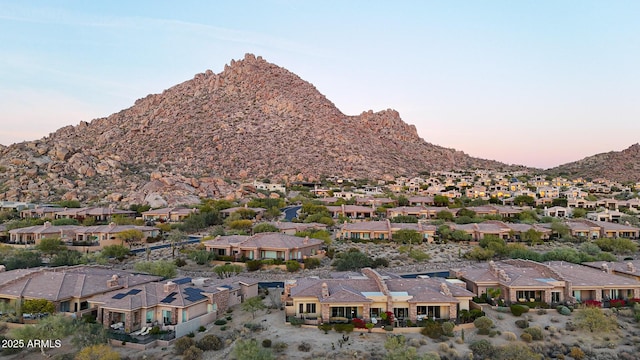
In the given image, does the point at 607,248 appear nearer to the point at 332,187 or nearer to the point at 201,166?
the point at 332,187

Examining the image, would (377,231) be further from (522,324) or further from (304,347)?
(304,347)

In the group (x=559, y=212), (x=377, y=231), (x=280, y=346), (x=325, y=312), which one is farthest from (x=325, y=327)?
(x=559, y=212)

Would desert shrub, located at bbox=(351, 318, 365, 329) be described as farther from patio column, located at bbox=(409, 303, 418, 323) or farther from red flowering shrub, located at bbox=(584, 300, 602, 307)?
red flowering shrub, located at bbox=(584, 300, 602, 307)

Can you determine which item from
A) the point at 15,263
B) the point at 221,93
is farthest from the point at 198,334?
the point at 221,93

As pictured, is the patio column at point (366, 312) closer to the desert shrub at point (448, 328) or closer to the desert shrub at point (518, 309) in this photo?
the desert shrub at point (448, 328)

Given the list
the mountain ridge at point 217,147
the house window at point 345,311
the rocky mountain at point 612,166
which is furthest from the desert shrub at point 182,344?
the rocky mountain at point 612,166
